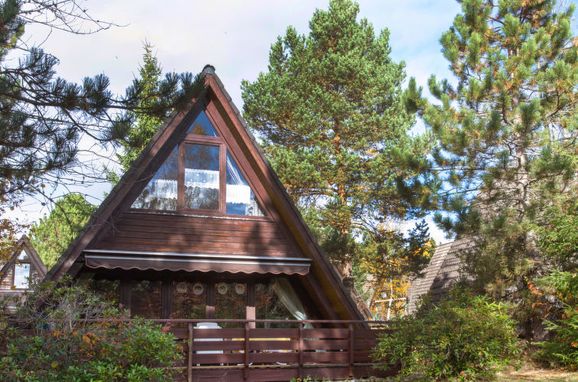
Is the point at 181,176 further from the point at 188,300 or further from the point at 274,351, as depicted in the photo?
the point at 274,351

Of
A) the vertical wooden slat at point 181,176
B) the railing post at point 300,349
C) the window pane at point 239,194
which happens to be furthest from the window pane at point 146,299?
the railing post at point 300,349

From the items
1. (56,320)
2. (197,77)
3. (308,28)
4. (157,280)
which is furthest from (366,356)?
(308,28)

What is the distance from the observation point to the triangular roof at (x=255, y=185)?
12.0 m

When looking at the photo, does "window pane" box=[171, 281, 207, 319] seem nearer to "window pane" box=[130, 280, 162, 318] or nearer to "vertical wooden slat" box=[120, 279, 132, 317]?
"window pane" box=[130, 280, 162, 318]

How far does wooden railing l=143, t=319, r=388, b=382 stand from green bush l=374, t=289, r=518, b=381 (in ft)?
2.88

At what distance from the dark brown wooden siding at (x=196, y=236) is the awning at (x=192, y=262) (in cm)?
34

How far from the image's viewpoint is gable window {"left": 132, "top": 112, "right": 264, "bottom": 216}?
13.0m

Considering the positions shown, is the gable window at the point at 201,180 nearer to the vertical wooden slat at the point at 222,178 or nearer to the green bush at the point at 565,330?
the vertical wooden slat at the point at 222,178

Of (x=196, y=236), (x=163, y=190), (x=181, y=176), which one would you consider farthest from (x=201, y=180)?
(x=196, y=236)

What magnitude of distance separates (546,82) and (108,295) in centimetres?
960

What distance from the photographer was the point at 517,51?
14688 mm

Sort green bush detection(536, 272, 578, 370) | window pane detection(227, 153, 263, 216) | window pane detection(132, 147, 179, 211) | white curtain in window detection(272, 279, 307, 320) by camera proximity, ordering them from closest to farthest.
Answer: green bush detection(536, 272, 578, 370) → window pane detection(132, 147, 179, 211) → window pane detection(227, 153, 263, 216) → white curtain in window detection(272, 279, 307, 320)

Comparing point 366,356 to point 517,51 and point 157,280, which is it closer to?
point 157,280

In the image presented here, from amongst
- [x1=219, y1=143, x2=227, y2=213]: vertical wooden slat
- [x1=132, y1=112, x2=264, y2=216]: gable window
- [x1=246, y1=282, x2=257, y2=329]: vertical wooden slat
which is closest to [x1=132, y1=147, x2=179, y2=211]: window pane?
[x1=132, y1=112, x2=264, y2=216]: gable window
